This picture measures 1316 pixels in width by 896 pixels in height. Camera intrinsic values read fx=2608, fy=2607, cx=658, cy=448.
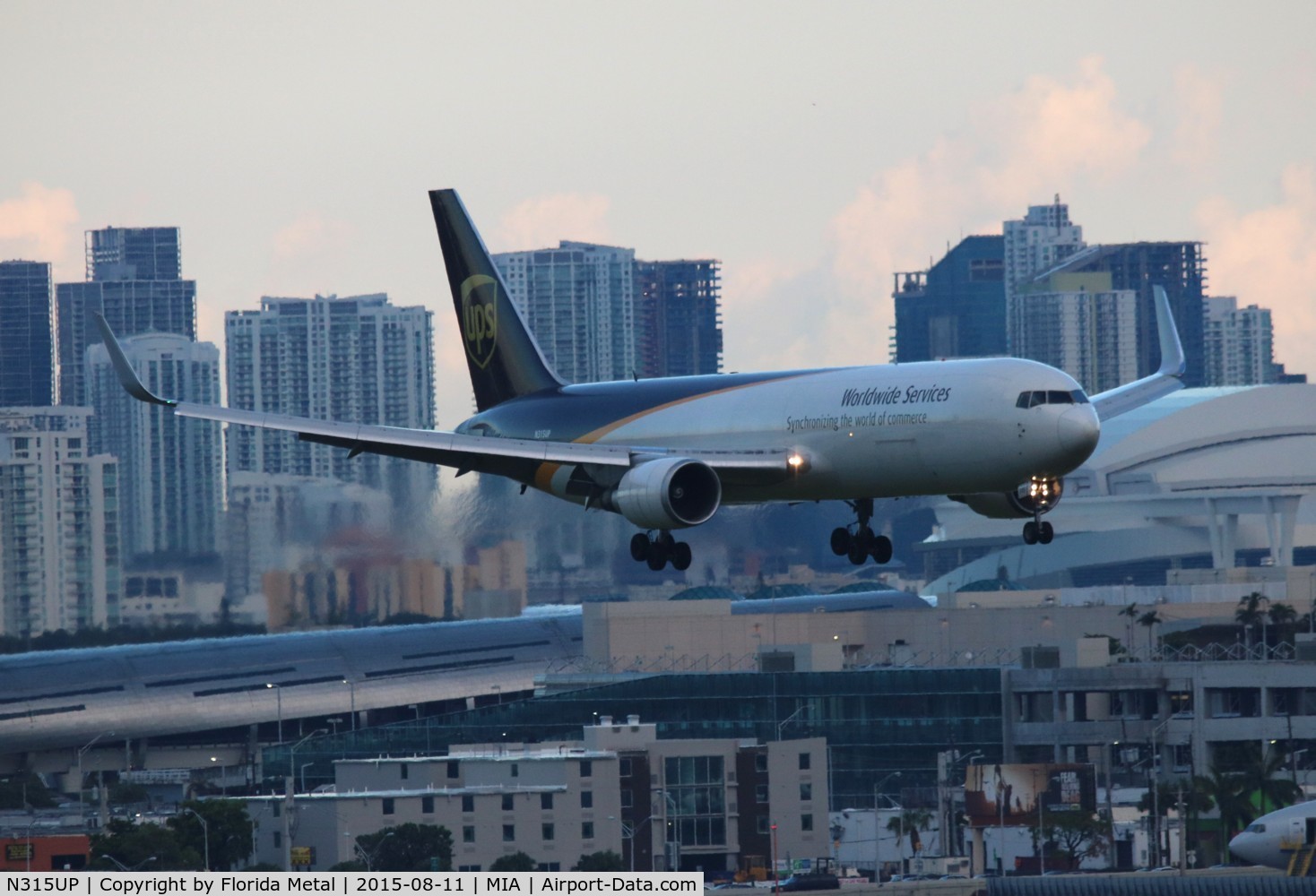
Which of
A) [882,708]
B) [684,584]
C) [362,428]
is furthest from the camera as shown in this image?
[684,584]

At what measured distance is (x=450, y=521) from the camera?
114750mm

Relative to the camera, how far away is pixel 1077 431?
56406 millimetres

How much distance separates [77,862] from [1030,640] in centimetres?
6614

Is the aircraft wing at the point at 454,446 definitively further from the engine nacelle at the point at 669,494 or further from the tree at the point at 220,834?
the tree at the point at 220,834

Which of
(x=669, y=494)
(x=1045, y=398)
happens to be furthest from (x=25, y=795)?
(x=1045, y=398)

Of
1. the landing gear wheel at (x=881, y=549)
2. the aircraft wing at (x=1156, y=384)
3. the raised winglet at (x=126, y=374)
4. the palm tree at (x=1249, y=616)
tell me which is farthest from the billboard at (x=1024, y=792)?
the palm tree at (x=1249, y=616)

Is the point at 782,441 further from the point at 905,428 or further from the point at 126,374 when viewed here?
the point at 126,374

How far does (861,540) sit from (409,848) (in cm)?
3221

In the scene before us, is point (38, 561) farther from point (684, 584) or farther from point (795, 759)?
point (795, 759)

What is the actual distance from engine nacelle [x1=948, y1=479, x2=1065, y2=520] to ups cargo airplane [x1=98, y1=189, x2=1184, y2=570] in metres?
0.05

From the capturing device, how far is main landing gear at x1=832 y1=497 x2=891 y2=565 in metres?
61.5

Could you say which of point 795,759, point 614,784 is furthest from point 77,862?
point 795,759

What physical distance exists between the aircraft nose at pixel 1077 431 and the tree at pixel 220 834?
4158cm

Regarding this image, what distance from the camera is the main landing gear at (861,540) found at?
61469 mm
